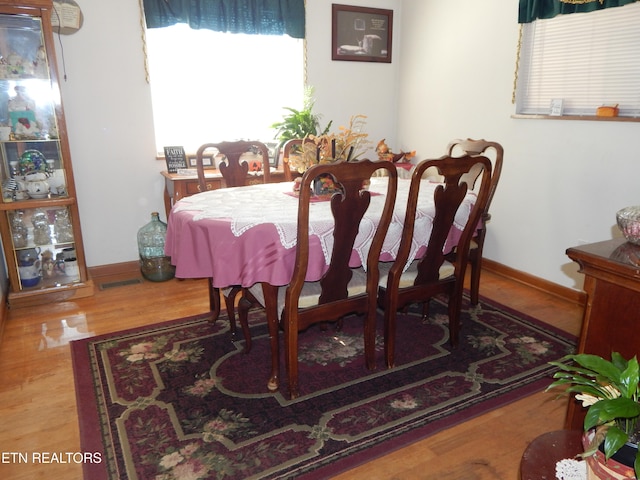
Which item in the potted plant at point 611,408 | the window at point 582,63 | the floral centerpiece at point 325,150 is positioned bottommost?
the potted plant at point 611,408

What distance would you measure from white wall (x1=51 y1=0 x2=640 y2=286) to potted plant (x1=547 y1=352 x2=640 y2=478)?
2.16 meters

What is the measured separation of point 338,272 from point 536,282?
6.56ft

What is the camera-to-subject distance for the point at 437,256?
7.66 ft

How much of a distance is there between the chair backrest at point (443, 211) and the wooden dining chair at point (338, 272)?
0.13 meters

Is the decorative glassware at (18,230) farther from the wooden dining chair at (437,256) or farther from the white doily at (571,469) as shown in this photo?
the white doily at (571,469)

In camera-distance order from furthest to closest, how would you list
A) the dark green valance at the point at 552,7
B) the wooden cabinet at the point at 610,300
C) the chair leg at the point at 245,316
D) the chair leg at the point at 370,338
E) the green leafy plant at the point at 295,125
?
the green leafy plant at the point at 295,125
the dark green valance at the point at 552,7
the chair leg at the point at 245,316
the chair leg at the point at 370,338
the wooden cabinet at the point at 610,300

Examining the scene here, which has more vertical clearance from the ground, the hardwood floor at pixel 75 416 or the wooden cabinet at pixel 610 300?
the wooden cabinet at pixel 610 300

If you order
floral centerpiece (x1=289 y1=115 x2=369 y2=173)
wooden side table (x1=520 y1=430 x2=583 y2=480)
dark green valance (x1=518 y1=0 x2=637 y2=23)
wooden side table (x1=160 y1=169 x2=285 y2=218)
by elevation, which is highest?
dark green valance (x1=518 y1=0 x2=637 y2=23)

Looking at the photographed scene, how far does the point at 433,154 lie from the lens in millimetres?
4230

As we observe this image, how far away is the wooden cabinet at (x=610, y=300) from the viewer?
4.19ft

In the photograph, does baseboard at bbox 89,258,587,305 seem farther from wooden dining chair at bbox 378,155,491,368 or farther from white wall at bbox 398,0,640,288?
wooden dining chair at bbox 378,155,491,368

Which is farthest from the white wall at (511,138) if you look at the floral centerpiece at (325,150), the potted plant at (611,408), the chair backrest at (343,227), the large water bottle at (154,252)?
the large water bottle at (154,252)

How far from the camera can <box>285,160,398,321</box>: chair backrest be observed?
72.3 inches

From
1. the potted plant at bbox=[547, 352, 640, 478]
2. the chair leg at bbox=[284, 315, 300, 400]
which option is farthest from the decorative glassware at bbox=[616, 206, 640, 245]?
the chair leg at bbox=[284, 315, 300, 400]
